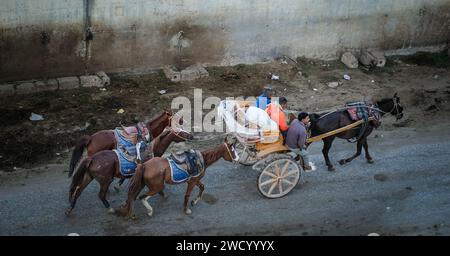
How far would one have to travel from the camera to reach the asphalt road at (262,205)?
344 inches

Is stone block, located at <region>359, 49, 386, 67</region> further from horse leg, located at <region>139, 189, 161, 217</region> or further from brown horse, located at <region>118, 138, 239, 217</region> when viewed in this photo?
horse leg, located at <region>139, 189, 161, 217</region>

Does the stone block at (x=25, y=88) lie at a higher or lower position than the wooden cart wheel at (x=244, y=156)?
higher

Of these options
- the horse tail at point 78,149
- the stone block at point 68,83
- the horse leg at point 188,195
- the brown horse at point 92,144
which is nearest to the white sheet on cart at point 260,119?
the horse leg at point 188,195

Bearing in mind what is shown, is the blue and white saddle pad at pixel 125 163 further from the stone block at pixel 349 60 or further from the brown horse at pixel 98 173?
the stone block at pixel 349 60

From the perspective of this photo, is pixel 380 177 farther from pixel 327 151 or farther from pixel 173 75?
pixel 173 75

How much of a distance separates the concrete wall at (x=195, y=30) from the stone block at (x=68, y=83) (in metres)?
0.30

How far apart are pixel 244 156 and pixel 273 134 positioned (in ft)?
3.23

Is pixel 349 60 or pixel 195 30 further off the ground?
pixel 195 30

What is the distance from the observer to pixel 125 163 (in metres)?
8.61

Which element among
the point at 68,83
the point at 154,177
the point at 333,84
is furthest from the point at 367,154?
the point at 68,83

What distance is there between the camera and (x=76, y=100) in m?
12.1

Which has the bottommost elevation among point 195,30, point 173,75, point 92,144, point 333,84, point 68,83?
point 92,144

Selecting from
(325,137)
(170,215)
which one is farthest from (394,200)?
(170,215)
